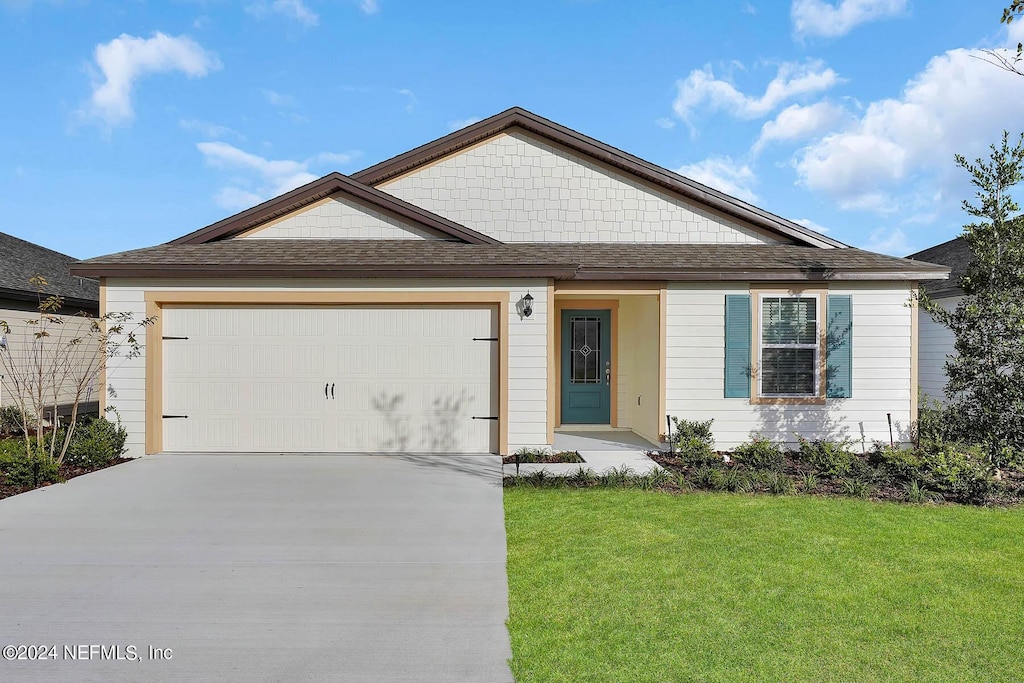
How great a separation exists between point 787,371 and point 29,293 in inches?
570

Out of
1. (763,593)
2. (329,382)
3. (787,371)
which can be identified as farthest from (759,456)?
(329,382)

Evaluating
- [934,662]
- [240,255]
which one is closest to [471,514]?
[934,662]

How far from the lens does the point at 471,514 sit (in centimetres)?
543

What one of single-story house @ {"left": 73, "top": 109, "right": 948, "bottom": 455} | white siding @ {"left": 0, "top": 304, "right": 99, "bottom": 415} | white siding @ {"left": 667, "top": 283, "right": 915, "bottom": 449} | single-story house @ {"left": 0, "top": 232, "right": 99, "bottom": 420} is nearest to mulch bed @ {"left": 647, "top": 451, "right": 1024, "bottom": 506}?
white siding @ {"left": 667, "top": 283, "right": 915, "bottom": 449}

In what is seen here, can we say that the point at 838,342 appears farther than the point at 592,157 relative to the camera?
No

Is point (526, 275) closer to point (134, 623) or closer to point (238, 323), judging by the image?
point (238, 323)

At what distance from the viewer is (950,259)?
14.9m

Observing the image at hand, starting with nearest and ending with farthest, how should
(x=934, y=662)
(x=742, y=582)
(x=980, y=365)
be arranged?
(x=934, y=662), (x=742, y=582), (x=980, y=365)

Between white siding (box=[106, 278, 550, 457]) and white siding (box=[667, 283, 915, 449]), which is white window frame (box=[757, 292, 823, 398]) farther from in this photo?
white siding (box=[106, 278, 550, 457])

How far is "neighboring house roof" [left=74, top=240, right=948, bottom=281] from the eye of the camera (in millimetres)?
7977

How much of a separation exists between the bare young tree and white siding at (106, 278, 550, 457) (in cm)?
24

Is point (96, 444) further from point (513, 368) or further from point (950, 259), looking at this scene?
point (950, 259)

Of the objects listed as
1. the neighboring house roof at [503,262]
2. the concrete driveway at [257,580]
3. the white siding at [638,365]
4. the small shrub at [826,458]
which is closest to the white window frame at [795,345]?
the neighboring house roof at [503,262]

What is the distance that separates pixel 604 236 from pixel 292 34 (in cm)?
766
